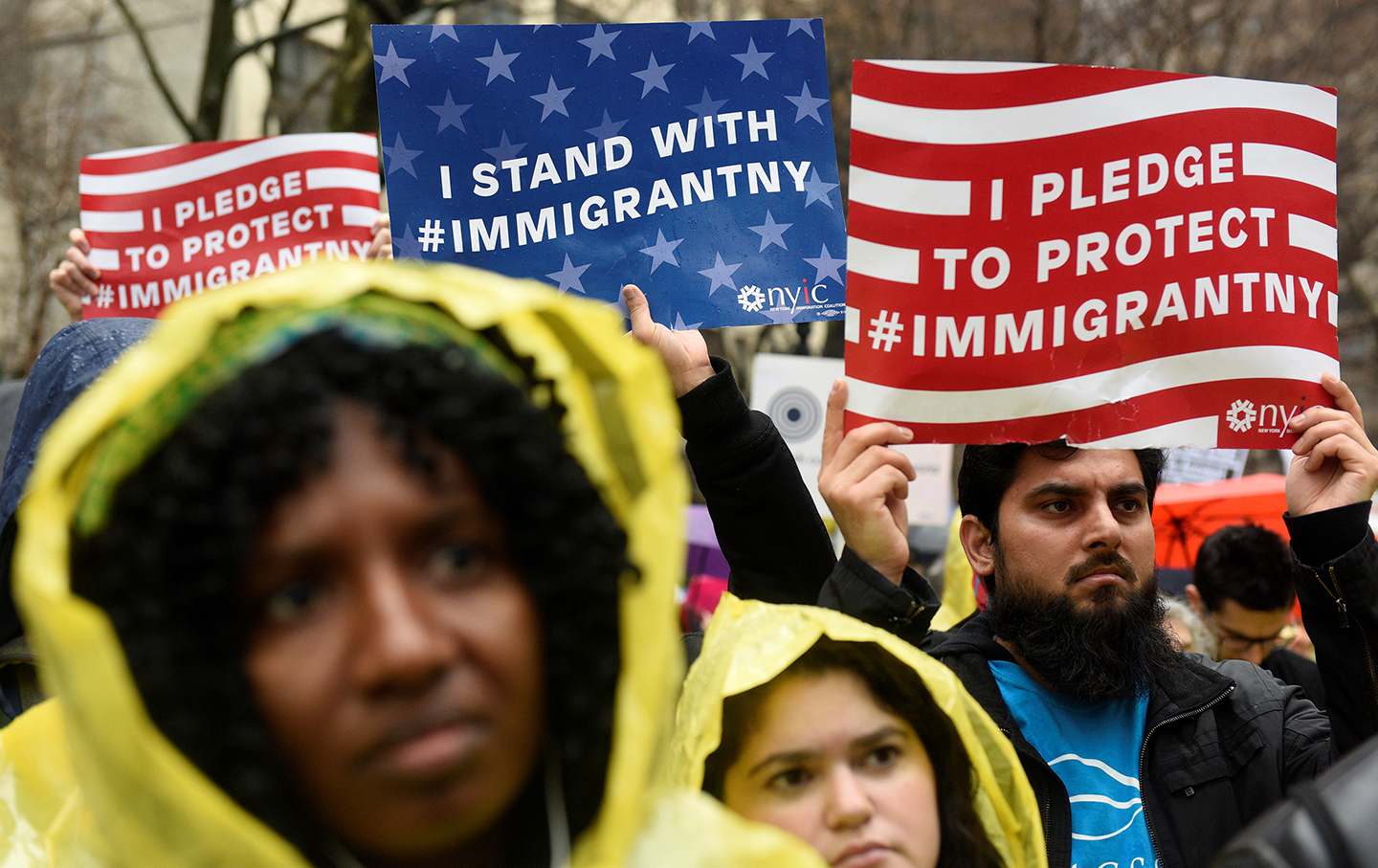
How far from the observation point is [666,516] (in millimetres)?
1158

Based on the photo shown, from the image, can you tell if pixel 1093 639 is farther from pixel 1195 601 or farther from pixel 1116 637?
pixel 1195 601

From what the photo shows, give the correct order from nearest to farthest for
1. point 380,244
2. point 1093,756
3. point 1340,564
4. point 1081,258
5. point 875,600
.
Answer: point 875,600, point 1340,564, point 1093,756, point 1081,258, point 380,244

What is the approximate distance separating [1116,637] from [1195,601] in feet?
8.74

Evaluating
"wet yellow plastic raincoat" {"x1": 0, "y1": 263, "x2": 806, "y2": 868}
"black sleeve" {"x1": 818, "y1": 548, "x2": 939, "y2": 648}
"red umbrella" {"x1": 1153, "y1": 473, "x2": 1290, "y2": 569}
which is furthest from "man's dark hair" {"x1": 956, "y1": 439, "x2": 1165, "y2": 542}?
"red umbrella" {"x1": 1153, "y1": 473, "x2": 1290, "y2": 569}

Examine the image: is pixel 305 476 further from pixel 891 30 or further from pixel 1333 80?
pixel 1333 80

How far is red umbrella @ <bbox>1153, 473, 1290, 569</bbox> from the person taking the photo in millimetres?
5109

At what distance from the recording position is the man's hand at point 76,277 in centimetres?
361

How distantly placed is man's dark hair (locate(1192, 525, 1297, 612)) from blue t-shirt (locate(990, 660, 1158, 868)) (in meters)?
2.24

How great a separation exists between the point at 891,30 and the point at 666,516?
13.8 meters

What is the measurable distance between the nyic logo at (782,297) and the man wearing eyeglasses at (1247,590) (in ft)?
8.28

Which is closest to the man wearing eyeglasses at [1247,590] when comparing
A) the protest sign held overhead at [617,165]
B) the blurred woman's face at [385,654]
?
the protest sign held overhead at [617,165]

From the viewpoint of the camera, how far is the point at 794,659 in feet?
5.89

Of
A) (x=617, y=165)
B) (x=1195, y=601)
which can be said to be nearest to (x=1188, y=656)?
(x=617, y=165)

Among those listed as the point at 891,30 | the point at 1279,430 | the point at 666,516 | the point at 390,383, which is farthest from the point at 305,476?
the point at 891,30
